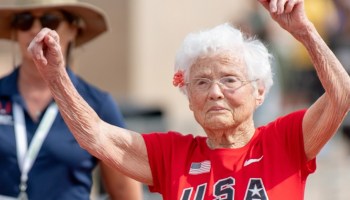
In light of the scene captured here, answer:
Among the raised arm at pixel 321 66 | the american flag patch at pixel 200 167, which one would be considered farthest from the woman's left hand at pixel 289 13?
the american flag patch at pixel 200 167

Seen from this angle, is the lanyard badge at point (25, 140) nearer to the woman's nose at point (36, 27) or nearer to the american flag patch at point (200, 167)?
the woman's nose at point (36, 27)

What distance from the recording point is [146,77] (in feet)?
49.5

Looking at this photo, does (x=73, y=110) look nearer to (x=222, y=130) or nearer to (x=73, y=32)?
(x=222, y=130)

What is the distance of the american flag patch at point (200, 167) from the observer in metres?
5.50

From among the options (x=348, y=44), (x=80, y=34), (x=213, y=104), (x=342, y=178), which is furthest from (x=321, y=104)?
(x=348, y=44)

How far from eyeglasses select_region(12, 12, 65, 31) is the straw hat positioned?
0.04 metres

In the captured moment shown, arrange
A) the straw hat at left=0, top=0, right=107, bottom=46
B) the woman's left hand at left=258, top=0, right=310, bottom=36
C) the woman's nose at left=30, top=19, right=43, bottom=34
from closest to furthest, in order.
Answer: the woman's left hand at left=258, top=0, right=310, bottom=36
the woman's nose at left=30, top=19, right=43, bottom=34
the straw hat at left=0, top=0, right=107, bottom=46

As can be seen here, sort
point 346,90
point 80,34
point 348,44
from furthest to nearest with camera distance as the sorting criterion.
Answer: point 348,44 < point 80,34 < point 346,90

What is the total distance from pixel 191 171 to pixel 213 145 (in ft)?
0.58

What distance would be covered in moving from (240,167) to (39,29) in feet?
5.68

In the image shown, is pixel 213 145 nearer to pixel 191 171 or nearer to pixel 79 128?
pixel 191 171

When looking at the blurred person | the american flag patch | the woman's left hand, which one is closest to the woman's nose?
the blurred person

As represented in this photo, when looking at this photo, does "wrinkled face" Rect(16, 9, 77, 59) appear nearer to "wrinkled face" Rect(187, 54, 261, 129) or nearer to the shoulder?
the shoulder

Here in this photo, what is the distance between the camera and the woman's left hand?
5.19 metres
